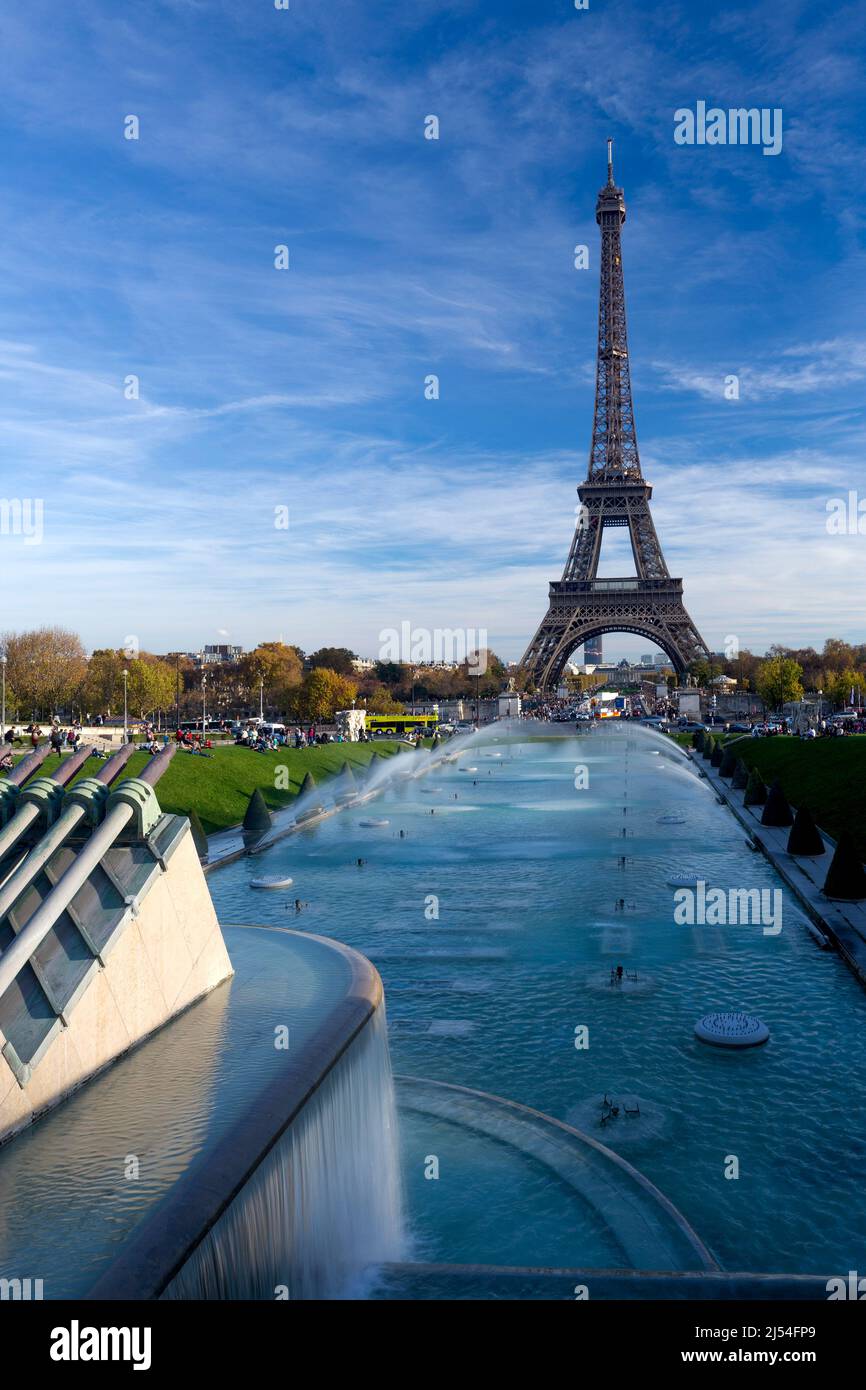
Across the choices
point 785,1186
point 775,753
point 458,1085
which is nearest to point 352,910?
point 458,1085

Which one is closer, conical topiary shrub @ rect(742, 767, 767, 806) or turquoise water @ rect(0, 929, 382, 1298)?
turquoise water @ rect(0, 929, 382, 1298)

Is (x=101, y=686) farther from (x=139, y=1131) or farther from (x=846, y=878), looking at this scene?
(x=139, y=1131)

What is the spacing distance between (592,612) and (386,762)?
5867cm

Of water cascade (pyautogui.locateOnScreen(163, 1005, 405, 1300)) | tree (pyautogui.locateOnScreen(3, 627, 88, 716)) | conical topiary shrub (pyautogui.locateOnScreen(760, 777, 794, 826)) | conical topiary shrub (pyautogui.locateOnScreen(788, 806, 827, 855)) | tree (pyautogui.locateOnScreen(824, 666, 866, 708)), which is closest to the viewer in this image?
water cascade (pyautogui.locateOnScreen(163, 1005, 405, 1300))

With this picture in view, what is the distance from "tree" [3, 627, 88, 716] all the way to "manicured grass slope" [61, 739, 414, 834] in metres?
32.0

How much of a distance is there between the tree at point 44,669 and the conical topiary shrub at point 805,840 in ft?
205

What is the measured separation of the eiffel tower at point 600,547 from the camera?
107438mm

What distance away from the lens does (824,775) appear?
38094mm

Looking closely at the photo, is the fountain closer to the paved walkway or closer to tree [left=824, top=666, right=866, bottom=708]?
the paved walkway

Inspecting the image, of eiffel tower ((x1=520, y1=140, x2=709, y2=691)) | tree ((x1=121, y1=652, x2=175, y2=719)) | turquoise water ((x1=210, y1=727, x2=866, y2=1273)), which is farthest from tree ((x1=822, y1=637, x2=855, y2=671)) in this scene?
turquoise water ((x1=210, y1=727, x2=866, y2=1273))

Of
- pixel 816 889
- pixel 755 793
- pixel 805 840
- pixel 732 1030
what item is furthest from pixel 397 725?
pixel 732 1030

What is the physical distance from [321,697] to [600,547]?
43.1 m

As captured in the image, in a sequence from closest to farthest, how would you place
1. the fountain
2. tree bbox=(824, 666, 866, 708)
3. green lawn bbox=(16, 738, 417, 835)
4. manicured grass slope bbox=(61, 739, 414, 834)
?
1. the fountain
2. green lawn bbox=(16, 738, 417, 835)
3. manicured grass slope bbox=(61, 739, 414, 834)
4. tree bbox=(824, 666, 866, 708)

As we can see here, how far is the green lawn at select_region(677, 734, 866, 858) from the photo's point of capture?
30828mm
